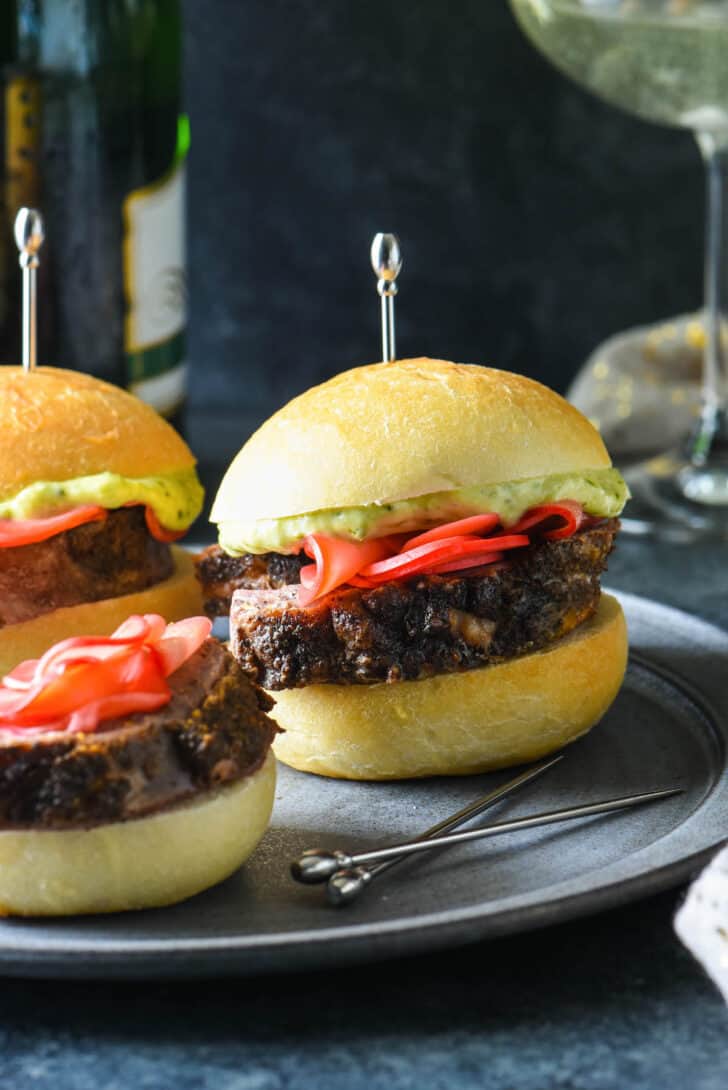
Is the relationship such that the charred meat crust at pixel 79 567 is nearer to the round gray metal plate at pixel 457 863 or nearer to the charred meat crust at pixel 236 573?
the charred meat crust at pixel 236 573

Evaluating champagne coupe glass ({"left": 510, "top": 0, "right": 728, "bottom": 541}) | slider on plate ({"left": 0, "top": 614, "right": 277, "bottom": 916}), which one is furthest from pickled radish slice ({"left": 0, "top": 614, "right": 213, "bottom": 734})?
champagne coupe glass ({"left": 510, "top": 0, "right": 728, "bottom": 541})

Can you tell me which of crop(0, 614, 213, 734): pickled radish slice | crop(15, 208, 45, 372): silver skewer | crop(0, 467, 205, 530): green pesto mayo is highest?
crop(15, 208, 45, 372): silver skewer

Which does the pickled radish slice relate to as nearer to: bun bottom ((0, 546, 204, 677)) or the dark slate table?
the dark slate table

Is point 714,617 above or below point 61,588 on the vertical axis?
below

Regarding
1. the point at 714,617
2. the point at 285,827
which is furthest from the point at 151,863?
the point at 714,617

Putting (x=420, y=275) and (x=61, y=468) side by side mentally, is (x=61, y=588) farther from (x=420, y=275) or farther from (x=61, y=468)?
(x=420, y=275)

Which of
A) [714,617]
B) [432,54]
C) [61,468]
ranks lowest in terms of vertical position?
[714,617]
